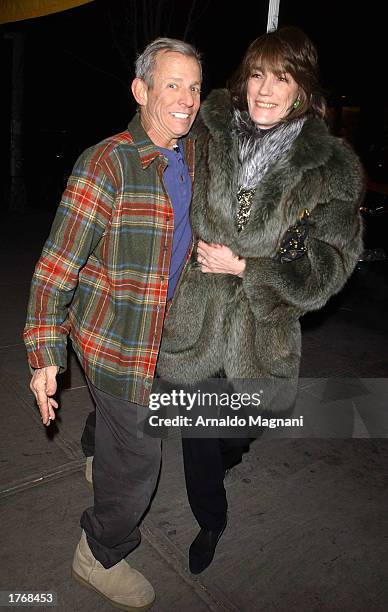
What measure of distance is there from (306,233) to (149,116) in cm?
83

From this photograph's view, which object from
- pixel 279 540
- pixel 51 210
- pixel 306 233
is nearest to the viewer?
pixel 306 233

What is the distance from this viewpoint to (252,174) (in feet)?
8.14

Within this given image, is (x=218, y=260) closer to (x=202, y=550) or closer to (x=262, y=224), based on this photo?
(x=262, y=224)

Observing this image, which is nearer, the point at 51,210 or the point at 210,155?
the point at 210,155

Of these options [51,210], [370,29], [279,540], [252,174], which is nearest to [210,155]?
[252,174]

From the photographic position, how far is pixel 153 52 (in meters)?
2.18

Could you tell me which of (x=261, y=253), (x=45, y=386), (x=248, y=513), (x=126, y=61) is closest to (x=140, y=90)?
(x=261, y=253)

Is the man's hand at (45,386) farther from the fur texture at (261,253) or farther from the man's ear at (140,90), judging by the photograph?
the man's ear at (140,90)

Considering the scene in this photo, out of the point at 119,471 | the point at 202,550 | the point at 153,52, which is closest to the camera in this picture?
the point at 153,52

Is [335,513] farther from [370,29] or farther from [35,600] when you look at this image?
[370,29]

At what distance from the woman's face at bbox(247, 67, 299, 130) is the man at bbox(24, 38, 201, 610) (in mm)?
296

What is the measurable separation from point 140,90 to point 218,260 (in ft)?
2.50

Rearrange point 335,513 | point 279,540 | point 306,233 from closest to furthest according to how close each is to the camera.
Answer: point 306,233, point 279,540, point 335,513

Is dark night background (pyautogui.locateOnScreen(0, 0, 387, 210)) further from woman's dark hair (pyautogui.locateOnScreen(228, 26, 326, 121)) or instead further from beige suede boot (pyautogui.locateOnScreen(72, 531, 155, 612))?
beige suede boot (pyautogui.locateOnScreen(72, 531, 155, 612))
